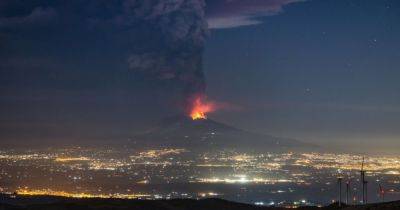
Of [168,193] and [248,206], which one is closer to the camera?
[248,206]

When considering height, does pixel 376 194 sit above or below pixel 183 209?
above

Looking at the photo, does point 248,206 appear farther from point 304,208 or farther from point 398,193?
point 398,193

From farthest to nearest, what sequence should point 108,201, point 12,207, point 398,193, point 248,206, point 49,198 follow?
point 398,193 < point 49,198 < point 248,206 < point 108,201 < point 12,207

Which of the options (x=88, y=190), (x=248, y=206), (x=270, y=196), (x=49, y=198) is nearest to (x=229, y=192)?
(x=270, y=196)

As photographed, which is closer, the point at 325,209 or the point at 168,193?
the point at 325,209

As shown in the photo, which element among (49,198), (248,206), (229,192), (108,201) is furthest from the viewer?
(229,192)

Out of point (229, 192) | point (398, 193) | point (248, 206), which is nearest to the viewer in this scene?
point (248, 206)

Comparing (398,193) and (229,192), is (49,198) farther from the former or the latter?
(398,193)

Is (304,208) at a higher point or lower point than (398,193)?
lower

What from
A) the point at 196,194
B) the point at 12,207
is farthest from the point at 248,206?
the point at 196,194
